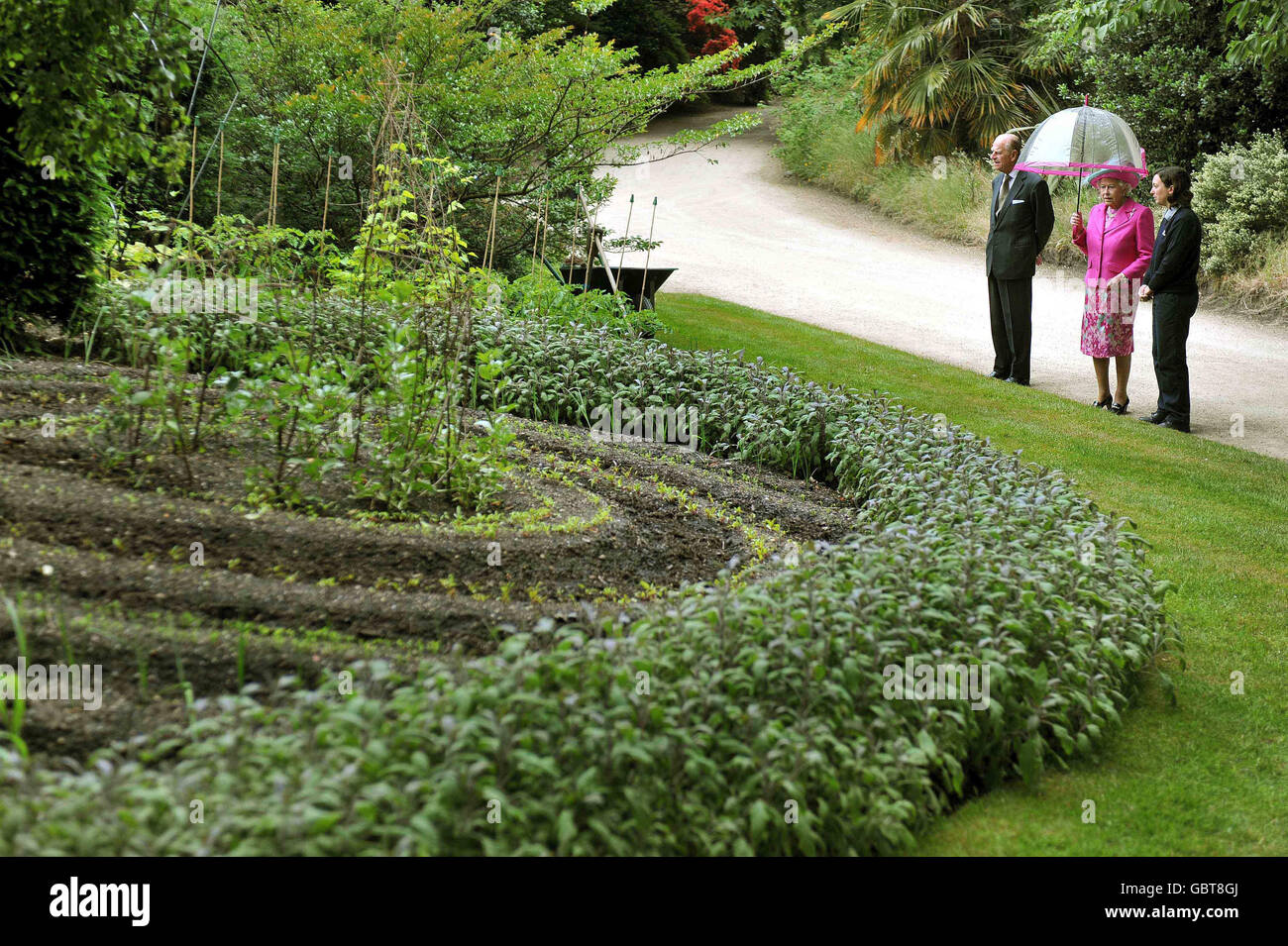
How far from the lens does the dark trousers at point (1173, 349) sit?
7879mm

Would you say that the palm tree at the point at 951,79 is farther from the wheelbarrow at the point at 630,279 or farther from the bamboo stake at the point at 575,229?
the wheelbarrow at the point at 630,279

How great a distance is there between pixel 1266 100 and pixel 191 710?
1457 cm

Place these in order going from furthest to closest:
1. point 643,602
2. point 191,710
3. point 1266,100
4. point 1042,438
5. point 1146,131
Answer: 1. point 1146,131
2. point 1266,100
3. point 1042,438
4. point 643,602
5. point 191,710

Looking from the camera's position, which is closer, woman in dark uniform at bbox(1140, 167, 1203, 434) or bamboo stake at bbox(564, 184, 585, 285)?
woman in dark uniform at bbox(1140, 167, 1203, 434)

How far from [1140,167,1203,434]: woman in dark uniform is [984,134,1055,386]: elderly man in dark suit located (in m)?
1.17

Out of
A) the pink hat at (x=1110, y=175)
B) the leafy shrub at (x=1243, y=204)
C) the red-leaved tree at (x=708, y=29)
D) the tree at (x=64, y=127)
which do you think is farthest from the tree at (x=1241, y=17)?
the red-leaved tree at (x=708, y=29)

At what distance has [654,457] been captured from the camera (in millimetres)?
6148

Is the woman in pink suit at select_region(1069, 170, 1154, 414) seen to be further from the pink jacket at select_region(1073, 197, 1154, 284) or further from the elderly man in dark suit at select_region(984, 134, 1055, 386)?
the elderly man in dark suit at select_region(984, 134, 1055, 386)

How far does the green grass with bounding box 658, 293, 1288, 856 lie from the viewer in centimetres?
335

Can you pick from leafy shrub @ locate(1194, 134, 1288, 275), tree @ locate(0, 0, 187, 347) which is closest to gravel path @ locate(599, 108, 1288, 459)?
leafy shrub @ locate(1194, 134, 1288, 275)

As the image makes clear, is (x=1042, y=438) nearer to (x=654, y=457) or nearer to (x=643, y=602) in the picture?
(x=654, y=457)

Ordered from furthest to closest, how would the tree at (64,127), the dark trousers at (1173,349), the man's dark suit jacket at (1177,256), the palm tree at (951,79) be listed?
the palm tree at (951,79)
the dark trousers at (1173,349)
the man's dark suit jacket at (1177,256)
the tree at (64,127)
